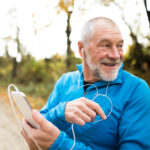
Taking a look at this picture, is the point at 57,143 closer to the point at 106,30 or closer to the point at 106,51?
the point at 106,51

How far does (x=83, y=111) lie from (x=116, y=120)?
382 millimetres

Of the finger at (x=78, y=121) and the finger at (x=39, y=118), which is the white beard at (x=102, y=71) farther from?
the finger at (x=39, y=118)

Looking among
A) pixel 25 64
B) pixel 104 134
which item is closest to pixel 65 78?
pixel 104 134

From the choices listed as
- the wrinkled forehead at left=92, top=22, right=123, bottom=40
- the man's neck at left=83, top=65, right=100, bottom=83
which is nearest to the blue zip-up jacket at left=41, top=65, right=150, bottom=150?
the man's neck at left=83, top=65, right=100, bottom=83

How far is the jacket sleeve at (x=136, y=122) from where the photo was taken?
1.50 metres

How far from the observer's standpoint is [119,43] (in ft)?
5.78

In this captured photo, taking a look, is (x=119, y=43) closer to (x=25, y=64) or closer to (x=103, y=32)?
(x=103, y=32)

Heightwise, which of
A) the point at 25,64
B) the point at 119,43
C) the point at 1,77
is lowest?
the point at 1,77

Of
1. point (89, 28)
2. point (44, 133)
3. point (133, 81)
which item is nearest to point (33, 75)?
point (89, 28)

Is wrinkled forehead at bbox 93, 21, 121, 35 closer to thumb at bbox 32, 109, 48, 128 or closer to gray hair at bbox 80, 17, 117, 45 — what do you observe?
gray hair at bbox 80, 17, 117, 45

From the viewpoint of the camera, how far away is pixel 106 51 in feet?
5.81

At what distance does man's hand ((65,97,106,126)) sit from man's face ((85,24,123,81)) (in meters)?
0.42

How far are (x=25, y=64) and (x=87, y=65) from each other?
10.6 metres

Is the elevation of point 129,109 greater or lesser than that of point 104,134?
greater
